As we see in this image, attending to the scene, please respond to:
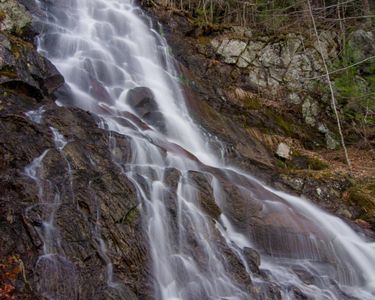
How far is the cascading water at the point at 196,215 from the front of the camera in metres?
5.96

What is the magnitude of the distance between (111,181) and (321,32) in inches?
516

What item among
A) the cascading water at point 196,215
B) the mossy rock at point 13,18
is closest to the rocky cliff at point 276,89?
the cascading water at point 196,215

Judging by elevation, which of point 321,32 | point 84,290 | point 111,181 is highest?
point 321,32

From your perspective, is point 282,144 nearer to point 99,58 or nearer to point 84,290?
point 99,58

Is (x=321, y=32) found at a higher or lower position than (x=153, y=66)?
higher

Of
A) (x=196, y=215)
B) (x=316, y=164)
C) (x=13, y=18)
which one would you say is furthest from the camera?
(x=316, y=164)

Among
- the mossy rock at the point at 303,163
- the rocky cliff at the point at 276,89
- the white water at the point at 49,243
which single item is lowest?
the white water at the point at 49,243

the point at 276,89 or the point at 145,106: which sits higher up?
the point at 276,89

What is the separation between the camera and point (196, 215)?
671 cm

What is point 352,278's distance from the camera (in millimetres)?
7141

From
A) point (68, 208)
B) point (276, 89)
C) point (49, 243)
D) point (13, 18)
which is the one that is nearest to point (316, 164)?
point (276, 89)

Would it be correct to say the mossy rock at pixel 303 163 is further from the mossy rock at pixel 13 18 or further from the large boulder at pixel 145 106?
the mossy rock at pixel 13 18

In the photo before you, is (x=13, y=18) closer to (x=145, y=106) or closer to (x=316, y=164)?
(x=145, y=106)

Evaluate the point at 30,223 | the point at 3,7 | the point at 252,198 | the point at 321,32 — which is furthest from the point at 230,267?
the point at 321,32
